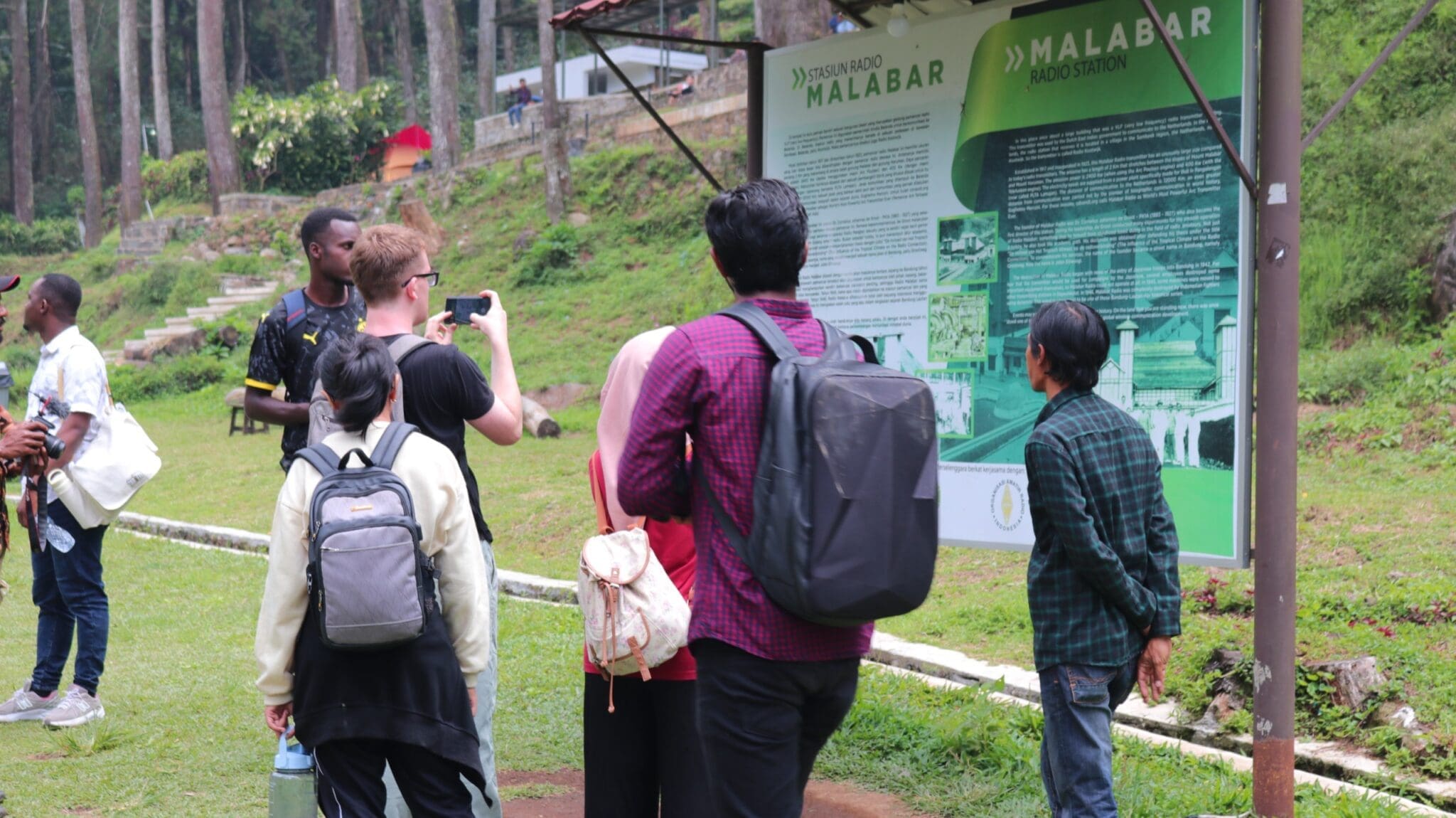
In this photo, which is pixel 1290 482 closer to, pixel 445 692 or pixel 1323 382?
pixel 445 692

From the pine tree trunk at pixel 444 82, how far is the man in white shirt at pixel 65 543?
25.7m

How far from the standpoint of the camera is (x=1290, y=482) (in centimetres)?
416

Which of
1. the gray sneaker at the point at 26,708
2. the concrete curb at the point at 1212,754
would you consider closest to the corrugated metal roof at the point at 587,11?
the concrete curb at the point at 1212,754

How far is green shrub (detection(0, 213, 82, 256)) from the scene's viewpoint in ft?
145

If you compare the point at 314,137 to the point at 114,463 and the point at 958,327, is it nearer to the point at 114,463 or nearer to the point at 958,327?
the point at 114,463

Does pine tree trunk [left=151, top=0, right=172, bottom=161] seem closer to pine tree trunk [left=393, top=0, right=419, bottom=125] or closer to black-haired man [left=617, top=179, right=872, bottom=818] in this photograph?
pine tree trunk [left=393, top=0, right=419, bottom=125]

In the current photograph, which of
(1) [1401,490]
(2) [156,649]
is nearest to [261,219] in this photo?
(2) [156,649]

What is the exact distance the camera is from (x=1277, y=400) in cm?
415

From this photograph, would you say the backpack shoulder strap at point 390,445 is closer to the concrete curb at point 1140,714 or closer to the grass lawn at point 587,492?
the grass lawn at point 587,492

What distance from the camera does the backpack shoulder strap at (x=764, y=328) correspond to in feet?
8.84

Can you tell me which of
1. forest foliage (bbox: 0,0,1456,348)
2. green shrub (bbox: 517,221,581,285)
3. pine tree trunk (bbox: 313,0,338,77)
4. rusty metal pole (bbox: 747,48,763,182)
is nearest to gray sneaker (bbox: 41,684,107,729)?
rusty metal pole (bbox: 747,48,763,182)

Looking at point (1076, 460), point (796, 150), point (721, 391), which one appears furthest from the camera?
point (796, 150)

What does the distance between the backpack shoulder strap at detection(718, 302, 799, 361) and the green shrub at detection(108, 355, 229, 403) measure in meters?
23.1

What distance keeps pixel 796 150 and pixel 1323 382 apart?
723cm
